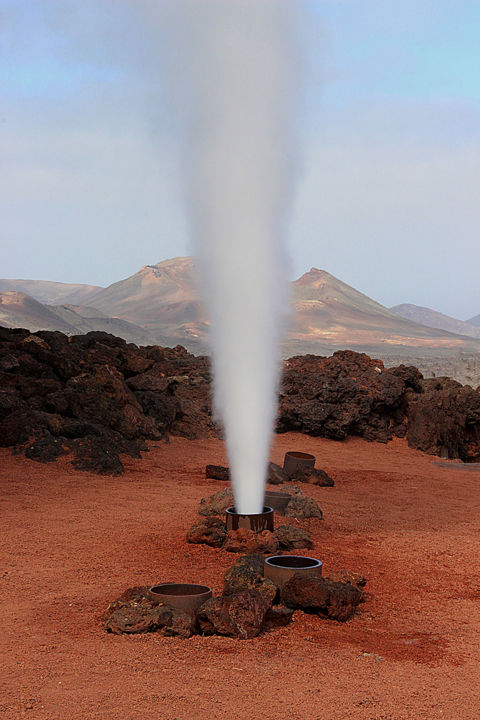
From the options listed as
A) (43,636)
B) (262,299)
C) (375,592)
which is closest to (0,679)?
(43,636)

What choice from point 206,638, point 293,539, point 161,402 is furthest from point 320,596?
point 161,402

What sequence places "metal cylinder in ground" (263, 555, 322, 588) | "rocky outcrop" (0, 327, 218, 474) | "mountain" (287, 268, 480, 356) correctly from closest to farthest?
"metal cylinder in ground" (263, 555, 322, 588) → "rocky outcrop" (0, 327, 218, 474) → "mountain" (287, 268, 480, 356)

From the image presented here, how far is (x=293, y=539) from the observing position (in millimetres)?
7281

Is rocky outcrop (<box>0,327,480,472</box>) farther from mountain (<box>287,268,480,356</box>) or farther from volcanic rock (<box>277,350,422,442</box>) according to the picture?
mountain (<box>287,268,480,356</box>)

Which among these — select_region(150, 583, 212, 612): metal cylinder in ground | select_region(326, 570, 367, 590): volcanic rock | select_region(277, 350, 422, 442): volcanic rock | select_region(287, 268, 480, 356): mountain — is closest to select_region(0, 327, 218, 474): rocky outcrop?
select_region(277, 350, 422, 442): volcanic rock

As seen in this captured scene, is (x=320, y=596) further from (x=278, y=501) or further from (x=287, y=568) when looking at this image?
(x=278, y=501)

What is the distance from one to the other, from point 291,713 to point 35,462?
860 centimetres

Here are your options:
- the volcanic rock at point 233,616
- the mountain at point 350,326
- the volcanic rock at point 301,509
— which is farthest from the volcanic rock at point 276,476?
the mountain at point 350,326

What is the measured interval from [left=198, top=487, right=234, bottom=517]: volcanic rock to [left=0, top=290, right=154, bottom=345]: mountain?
89730 mm

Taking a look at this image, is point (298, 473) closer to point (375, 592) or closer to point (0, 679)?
point (375, 592)

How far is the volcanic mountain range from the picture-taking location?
10256 centimetres

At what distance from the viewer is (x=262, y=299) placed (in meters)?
8.00

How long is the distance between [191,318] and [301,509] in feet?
410

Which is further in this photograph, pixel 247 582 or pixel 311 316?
pixel 311 316
